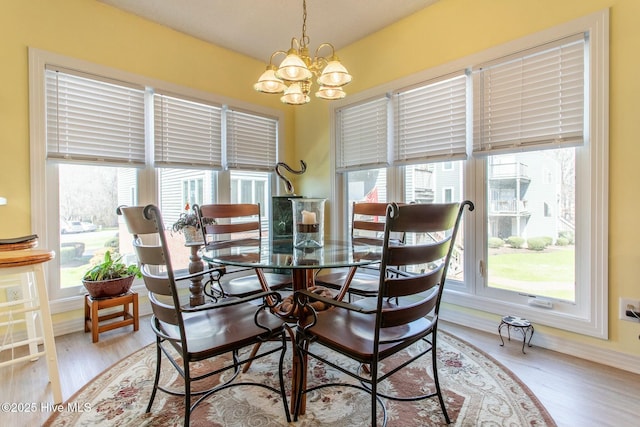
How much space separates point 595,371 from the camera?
6.19 feet

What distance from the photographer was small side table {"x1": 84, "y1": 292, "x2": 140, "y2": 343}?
91.8 inches

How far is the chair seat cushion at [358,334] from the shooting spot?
1259mm

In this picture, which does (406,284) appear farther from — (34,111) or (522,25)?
(34,111)

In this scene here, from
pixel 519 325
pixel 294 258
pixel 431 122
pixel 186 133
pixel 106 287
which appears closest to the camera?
pixel 294 258

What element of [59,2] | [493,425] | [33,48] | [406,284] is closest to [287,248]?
[406,284]

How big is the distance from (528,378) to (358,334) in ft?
4.03

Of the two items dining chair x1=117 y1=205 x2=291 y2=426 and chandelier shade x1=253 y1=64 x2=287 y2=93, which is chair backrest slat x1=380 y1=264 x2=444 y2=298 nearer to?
dining chair x1=117 y1=205 x2=291 y2=426

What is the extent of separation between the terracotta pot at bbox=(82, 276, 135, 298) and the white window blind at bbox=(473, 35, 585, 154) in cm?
304

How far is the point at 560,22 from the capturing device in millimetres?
2072

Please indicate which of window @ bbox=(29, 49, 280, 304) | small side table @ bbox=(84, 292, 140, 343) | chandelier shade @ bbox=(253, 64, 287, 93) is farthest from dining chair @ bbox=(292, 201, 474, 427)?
window @ bbox=(29, 49, 280, 304)

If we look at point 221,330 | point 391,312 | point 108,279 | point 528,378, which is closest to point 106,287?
point 108,279

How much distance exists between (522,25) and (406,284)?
2.22 m

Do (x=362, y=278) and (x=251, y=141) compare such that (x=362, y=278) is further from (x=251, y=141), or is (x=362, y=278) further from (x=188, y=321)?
(x=251, y=141)

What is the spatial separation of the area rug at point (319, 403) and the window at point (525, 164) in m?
0.75
